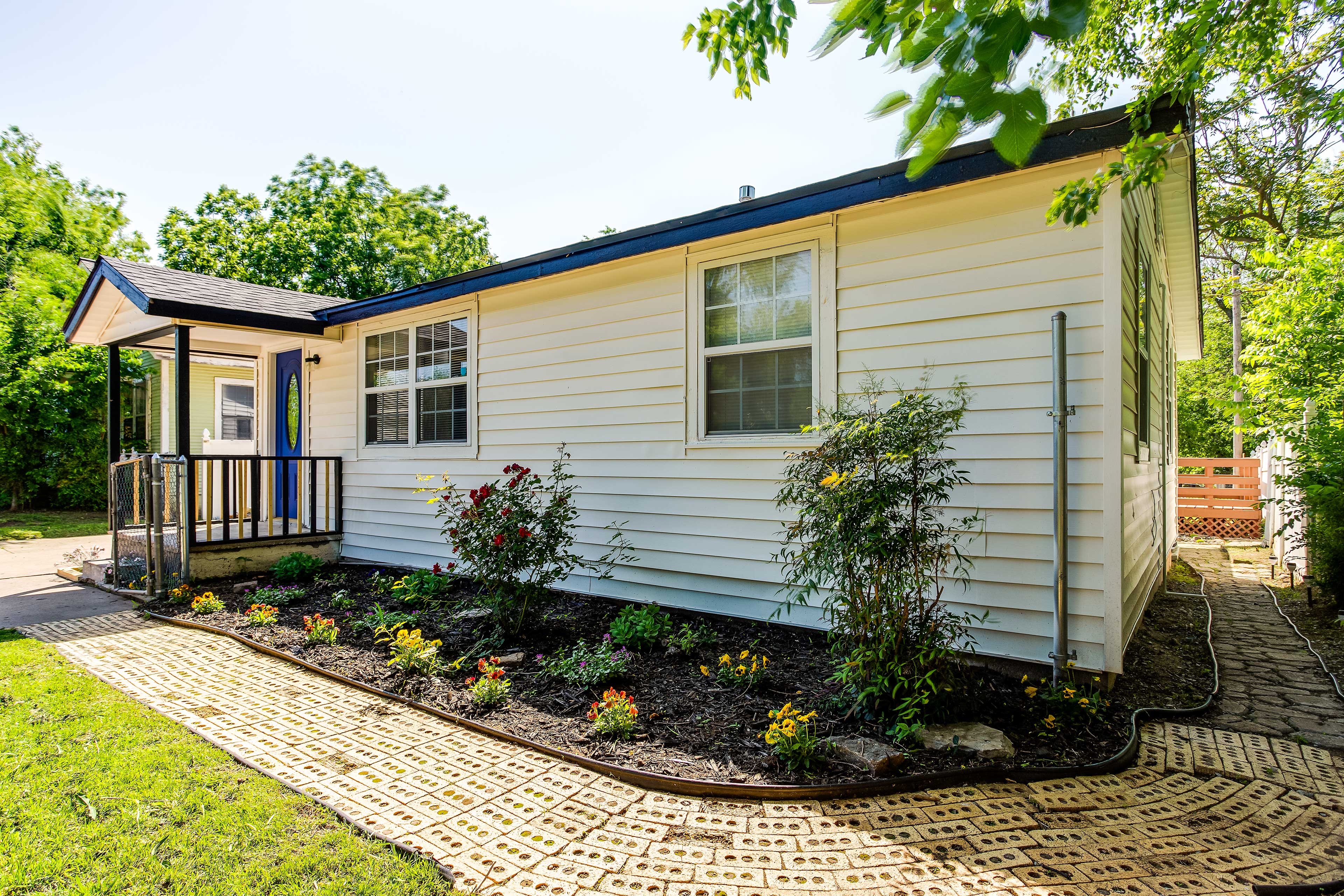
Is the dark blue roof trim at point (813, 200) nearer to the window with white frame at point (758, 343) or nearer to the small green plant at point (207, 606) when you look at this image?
the window with white frame at point (758, 343)

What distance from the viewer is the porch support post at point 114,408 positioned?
7.08 m

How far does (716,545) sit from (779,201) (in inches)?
95.7

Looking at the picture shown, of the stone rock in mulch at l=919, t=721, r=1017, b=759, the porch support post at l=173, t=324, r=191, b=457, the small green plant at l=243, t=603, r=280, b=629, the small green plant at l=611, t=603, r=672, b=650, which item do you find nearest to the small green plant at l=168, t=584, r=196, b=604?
the small green plant at l=243, t=603, r=280, b=629

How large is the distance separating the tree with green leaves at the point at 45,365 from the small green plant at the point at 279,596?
35.9ft

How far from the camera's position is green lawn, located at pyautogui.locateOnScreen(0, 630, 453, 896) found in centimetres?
192

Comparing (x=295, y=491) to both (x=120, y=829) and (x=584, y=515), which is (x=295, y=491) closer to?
(x=584, y=515)

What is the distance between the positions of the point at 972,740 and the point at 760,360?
269 cm

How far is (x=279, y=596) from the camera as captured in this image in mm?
5699

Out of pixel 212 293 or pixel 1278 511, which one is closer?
pixel 212 293

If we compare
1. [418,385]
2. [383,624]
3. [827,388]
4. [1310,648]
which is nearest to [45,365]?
[418,385]

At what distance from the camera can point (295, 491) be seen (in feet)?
27.7

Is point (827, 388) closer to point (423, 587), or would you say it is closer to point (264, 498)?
point (423, 587)

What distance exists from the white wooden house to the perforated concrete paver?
0.85 metres

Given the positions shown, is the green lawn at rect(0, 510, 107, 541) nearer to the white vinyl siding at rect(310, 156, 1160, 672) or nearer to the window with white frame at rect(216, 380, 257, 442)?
the window with white frame at rect(216, 380, 257, 442)
